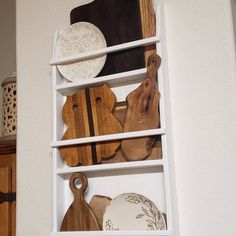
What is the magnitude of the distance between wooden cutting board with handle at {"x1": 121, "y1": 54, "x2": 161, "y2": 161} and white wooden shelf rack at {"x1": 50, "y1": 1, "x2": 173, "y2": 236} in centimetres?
2

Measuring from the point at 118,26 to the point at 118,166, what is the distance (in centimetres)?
43

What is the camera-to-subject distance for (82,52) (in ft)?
3.83

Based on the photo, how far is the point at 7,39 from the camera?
2111 mm

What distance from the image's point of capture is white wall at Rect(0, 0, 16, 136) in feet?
6.84

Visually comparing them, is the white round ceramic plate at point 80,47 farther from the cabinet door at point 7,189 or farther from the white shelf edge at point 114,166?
the cabinet door at point 7,189

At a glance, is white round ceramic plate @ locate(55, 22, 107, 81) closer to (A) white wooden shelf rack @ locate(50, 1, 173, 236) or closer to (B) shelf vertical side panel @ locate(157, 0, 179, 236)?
(A) white wooden shelf rack @ locate(50, 1, 173, 236)

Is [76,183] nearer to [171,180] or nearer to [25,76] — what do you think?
[171,180]

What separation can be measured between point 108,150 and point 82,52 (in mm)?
335

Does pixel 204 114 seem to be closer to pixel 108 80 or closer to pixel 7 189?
pixel 108 80

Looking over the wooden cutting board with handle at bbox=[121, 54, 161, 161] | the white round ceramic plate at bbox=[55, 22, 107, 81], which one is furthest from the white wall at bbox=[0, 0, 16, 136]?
the wooden cutting board with handle at bbox=[121, 54, 161, 161]

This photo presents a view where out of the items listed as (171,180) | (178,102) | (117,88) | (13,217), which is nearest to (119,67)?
(117,88)

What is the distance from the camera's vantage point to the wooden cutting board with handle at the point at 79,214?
106 centimetres

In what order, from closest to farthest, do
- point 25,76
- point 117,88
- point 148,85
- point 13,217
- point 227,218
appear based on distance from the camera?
1. point 227,218
2. point 148,85
3. point 117,88
4. point 25,76
5. point 13,217

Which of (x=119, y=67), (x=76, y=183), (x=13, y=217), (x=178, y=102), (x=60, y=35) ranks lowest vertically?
(x=13, y=217)
